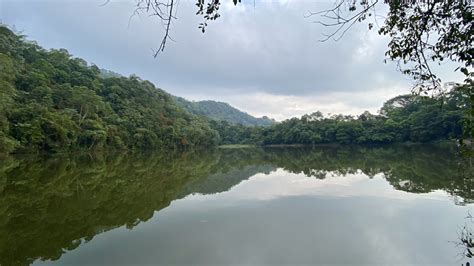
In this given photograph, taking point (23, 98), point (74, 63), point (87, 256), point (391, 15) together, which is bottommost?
point (87, 256)

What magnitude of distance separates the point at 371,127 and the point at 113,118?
37.6 m

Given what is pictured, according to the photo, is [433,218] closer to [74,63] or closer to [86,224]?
[86,224]

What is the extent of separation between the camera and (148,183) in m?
11.4

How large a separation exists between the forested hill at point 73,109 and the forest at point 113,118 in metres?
0.08

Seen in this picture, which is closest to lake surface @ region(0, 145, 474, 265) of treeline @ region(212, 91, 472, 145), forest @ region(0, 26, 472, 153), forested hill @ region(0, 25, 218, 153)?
forest @ region(0, 26, 472, 153)

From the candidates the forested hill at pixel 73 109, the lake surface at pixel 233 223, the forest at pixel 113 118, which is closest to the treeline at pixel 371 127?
the forest at pixel 113 118

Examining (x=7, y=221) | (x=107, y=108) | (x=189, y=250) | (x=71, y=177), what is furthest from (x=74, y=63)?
(x=189, y=250)

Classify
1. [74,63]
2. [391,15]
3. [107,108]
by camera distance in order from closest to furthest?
1. [391,15]
2. [107,108]
3. [74,63]

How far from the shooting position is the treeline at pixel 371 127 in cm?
3688

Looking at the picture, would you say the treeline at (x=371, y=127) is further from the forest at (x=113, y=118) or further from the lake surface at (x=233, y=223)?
the lake surface at (x=233, y=223)

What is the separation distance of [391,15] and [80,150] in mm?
32143

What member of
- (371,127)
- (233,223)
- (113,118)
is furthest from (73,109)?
(371,127)

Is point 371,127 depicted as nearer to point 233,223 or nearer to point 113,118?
point 113,118

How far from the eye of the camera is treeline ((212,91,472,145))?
1452 inches
